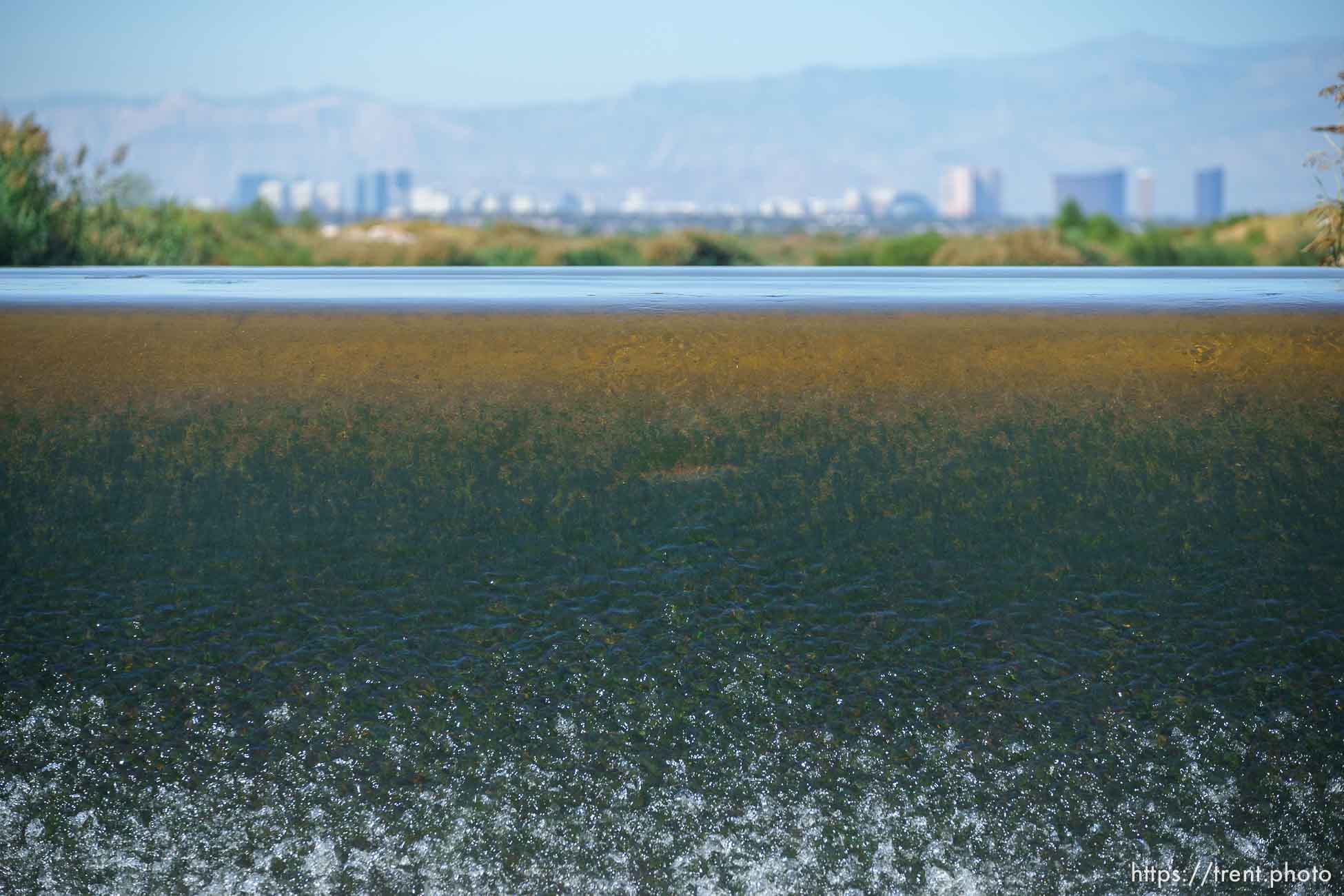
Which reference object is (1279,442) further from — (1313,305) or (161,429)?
(161,429)

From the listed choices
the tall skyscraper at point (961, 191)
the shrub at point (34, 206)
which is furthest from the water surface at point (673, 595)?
the tall skyscraper at point (961, 191)

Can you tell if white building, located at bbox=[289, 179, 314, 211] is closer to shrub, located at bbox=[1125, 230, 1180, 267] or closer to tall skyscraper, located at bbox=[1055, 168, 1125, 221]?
tall skyscraper, located at bbox=[1055, 168, 1125, 221]

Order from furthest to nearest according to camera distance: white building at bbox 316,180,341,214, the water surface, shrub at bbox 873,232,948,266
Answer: white building at bbox 316,180,341,214
shrub at bbox 873,232,948,266
the water surface

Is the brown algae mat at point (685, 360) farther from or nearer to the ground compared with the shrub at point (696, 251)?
nearer to the ground

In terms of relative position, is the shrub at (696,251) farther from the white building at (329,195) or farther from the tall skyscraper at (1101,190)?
the tall skyscraper at (1101,190)

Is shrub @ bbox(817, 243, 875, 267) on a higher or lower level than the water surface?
higher

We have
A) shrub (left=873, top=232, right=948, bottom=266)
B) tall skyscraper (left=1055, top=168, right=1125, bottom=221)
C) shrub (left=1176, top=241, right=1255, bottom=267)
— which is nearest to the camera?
shrub (left=873, top=232, right=948, bottom=266)

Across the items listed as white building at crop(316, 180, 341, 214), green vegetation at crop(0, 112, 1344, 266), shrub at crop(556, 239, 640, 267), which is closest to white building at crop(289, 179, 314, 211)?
white building at crop(316, 180, 341, 214)

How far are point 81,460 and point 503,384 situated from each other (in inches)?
51.3

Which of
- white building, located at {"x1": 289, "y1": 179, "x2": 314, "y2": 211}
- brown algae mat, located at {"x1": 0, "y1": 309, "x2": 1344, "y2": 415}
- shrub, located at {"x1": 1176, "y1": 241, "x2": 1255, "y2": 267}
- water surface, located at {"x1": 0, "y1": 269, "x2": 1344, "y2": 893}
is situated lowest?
water surface, located at {"x1": 0, "y1": 269, "x2": 1344, "y2": 893}

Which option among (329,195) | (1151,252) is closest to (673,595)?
(1151,252)

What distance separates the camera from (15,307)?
16.5 feet

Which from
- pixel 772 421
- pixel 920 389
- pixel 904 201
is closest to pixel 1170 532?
pixel 920 389

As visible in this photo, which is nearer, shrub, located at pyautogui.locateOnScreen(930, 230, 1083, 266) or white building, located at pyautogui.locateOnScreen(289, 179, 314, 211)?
shrub, located at pyautogui.locateOnScreen(930, 230, 1083, 266)
